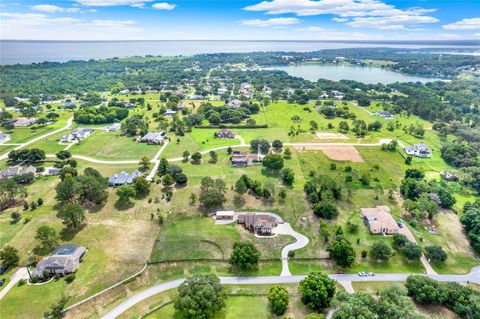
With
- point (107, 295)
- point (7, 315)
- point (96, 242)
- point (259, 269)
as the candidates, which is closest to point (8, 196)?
point (96, 242)

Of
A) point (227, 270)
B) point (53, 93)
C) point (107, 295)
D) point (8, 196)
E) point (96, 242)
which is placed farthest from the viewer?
point (53, 93)

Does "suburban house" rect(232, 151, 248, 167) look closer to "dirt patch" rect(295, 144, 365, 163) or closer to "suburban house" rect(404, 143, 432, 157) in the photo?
"dirt patch" rect(295, 144, 365, 163)

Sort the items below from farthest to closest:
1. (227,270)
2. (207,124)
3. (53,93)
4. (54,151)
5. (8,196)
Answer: (53,93) < (207,124) < (54,151) < (8,196) < (227,270)

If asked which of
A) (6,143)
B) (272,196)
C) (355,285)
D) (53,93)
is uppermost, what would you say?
(53,93)

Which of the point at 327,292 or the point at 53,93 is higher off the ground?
the point at 53,93

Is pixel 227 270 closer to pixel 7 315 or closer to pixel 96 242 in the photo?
pixel 96 242

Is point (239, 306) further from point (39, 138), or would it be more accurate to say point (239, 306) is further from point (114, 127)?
point (39, 138)

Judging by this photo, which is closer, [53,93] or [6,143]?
[6,143]
